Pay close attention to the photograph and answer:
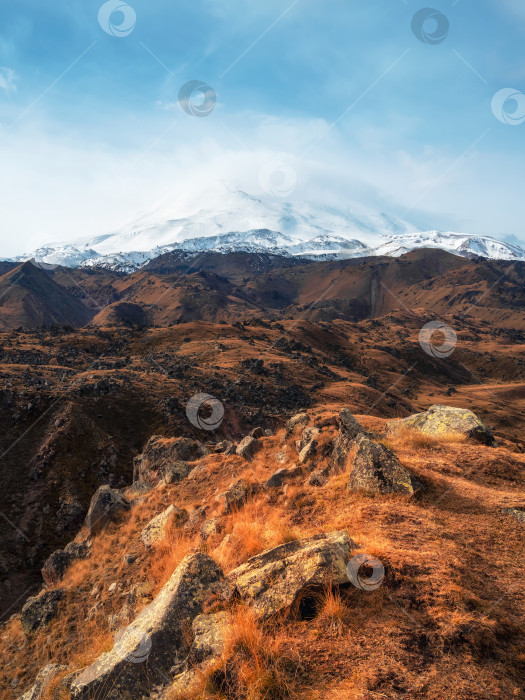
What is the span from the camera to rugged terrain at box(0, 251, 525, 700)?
151 inches

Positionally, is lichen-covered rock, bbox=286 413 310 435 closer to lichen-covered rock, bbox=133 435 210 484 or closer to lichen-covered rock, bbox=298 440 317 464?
lichen-covered rock, bbox=298 440 317 464

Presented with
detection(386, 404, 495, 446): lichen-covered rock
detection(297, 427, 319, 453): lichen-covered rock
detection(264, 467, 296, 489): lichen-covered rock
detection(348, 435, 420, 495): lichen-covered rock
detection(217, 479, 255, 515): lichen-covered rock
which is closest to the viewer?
detection(348, 435, 420, 495): lichen-covered rock

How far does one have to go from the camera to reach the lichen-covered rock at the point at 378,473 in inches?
305

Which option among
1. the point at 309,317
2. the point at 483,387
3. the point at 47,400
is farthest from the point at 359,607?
the point at 309,317

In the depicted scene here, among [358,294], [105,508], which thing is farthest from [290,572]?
[358,294]

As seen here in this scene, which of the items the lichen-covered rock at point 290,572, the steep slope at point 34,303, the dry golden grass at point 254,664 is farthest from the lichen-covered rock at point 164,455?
the steep slope at point 34,303

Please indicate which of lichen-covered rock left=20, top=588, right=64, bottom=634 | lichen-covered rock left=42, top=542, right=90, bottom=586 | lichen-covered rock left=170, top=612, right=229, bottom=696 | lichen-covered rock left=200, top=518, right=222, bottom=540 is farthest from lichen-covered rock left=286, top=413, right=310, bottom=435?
lichen-covered rock left=170, top=612, right=229, bottom=696

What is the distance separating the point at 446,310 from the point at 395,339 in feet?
216

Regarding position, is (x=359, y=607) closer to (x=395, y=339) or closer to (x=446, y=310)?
(x=395, y=339)

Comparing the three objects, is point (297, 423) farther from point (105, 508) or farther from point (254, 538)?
point (254, 538)

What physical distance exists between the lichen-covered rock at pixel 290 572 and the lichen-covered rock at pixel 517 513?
3.83m

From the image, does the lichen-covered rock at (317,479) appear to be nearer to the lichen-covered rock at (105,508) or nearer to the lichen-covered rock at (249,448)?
the lichen-covered rock at (249,448)

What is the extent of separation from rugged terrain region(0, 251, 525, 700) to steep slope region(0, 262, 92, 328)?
7038 cm

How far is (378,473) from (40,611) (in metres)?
10.3
